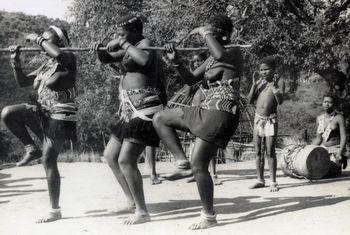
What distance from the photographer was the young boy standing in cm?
720

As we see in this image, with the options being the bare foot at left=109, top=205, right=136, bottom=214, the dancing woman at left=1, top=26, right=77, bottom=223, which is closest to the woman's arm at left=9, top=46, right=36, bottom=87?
the dancing woman at left=1, top=26, right=77, bottom=223

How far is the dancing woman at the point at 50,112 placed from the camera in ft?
17.6

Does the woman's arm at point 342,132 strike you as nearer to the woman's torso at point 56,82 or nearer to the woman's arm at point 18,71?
the woman's torso at point 56,82

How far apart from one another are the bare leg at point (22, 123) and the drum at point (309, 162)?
13.2ft

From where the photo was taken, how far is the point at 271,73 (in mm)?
7285

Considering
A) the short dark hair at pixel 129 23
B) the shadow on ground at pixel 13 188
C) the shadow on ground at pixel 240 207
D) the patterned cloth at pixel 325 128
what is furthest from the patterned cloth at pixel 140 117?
the patterned cloth at pixel 325 128

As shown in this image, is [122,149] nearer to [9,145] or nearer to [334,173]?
[334,173]

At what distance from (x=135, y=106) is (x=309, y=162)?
3.64m

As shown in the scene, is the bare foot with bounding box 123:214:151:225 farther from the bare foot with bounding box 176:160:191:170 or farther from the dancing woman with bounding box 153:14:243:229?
the bare foot with bounding box 176:160:191:170

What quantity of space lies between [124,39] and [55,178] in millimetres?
1625

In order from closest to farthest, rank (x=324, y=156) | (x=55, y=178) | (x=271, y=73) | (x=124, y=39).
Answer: (x=124, y=39) < (x=55, y=178) < (x=271, y=73) < (x=324, y=156)

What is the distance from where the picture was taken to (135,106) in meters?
5.07

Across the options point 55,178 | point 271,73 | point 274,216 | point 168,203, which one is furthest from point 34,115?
point 271,73

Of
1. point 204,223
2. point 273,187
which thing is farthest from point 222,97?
point 273,187
